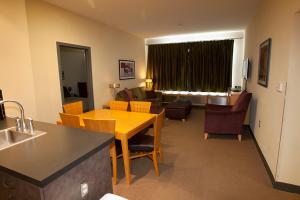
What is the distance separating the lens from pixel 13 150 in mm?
1314

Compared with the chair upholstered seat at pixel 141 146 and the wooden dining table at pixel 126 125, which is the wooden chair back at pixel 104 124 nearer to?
the wooden dining table at pixel 126 125

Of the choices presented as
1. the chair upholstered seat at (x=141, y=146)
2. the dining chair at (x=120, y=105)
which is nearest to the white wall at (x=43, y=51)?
the dining chair at (x=120, y=105)

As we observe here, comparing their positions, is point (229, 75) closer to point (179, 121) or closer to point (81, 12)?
point (179, 121)

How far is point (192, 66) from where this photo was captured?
6.81 m

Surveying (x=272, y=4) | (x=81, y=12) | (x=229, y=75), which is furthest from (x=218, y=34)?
(x=81, y=12)

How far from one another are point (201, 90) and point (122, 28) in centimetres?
352

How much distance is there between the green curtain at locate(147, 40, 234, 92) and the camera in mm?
6398

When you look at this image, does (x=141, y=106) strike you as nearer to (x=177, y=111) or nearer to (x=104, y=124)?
(x=104, y=124)

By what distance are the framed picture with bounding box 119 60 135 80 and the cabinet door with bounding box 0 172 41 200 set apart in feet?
15.0

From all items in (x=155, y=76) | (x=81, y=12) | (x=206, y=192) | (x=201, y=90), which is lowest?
(x=206, y=192)

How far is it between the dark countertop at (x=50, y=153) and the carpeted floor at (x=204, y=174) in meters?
1.06

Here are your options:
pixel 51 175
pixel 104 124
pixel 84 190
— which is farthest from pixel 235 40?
pixel 51 175

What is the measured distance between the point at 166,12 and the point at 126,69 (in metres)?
2.45

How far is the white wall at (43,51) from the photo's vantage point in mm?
2479
